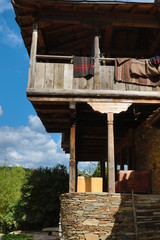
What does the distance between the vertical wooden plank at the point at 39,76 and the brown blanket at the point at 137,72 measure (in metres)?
2.35

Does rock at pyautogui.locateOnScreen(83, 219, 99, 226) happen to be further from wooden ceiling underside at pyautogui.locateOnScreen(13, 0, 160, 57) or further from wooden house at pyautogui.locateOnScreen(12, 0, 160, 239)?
wooden ceiling underside at pyautogui.locateOnScreen(13, 0, 160, 57)

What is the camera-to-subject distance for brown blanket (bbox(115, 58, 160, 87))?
868 cm

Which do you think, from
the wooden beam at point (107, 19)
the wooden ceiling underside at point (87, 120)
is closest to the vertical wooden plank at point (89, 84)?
the wooden ceiling underside at point (87, 120)

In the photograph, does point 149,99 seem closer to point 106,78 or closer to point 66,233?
point 106,78

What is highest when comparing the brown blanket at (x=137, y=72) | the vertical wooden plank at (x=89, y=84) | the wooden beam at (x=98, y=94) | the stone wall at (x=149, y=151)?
the brown blanket at (x=137, y=72)

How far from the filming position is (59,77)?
859 centimetres

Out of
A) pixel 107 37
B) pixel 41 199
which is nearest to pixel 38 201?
pixel 41 199

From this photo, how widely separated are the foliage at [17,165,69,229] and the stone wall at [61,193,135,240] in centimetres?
667

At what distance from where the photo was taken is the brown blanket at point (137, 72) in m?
8.68

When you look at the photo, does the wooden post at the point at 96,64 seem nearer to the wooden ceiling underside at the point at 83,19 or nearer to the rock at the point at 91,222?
the wooden ceiling underside at the point at 83,19

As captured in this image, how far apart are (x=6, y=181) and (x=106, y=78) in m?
13.7

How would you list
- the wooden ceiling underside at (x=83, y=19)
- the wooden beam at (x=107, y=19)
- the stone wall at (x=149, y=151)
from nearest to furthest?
the wooden ceiling underside at (x=83, y=19) → the wooden beam at (x=107, y=19) → the stone wall at (x=149, y=151)

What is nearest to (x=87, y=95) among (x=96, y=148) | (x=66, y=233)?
(x=66, y=233)

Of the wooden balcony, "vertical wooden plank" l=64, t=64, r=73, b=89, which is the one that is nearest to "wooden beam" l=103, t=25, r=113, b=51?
the wooden balcony
